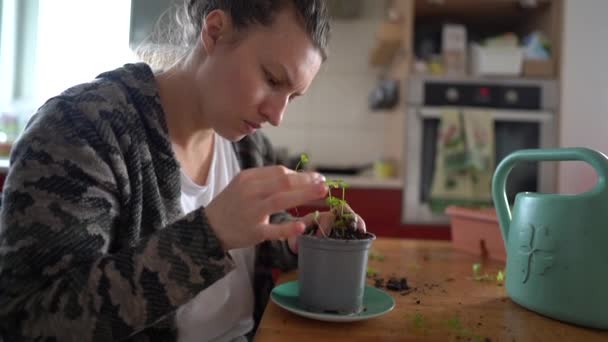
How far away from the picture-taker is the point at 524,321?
0.65 m

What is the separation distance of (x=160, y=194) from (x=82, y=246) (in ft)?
0.65

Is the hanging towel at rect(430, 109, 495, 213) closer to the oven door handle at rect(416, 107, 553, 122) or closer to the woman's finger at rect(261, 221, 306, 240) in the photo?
the oven door handle at rect(416, 107, 553, 122)

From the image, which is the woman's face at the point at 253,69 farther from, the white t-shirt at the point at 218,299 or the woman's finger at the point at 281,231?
the woman's finger at the point at 281,231

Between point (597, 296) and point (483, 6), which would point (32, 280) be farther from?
point (483, 6)

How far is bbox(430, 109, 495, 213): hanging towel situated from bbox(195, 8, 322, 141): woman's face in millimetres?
1472

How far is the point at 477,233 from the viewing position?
3.53 feet

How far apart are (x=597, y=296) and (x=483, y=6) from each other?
206 centimetres

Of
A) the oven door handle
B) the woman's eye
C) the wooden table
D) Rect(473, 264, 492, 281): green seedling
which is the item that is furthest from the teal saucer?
the oven door handle

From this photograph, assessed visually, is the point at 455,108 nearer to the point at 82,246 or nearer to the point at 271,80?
the point at 271,80

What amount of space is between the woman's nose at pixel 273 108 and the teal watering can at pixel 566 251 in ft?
1.37

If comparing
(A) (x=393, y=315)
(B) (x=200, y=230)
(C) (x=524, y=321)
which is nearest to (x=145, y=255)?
(B) (x=200, y=230)

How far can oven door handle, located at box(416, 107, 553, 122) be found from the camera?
2195 mm

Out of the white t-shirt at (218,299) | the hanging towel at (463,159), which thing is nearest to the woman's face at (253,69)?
the white t-shirt at (218,299)

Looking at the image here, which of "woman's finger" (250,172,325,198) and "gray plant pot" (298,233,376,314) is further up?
"woman's finger" (250,172,325,198)
